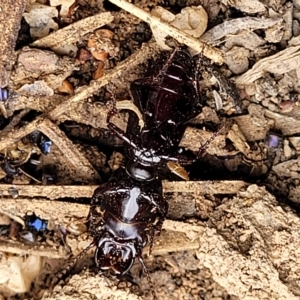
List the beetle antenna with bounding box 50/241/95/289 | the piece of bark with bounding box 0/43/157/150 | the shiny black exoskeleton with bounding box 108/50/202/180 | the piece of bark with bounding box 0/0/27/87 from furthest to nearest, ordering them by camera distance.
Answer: the beetle antenna with bounding box 50/241/95/289
the piece of bark with bounding box 0/43/157/150
the shiny black exoskeleton with bounding box 108/50/202/180
the piece of bark with bounding box 0/0/27/87

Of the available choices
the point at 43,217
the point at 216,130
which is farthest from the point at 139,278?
the point at 216,130

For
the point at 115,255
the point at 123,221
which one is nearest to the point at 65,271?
the point at 115,255

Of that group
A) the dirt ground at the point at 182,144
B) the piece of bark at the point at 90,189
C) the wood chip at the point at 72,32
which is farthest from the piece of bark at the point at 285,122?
the wood chip at the point at 72,32

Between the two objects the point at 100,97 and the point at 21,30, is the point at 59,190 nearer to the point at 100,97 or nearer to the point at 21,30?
the point at 100,97

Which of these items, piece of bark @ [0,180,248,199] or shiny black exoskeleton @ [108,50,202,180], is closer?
shiny black exoskeleton @ [108,50,202,180]

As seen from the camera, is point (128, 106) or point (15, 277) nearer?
point (128, 106)

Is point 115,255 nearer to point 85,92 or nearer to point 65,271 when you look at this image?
point 65,271

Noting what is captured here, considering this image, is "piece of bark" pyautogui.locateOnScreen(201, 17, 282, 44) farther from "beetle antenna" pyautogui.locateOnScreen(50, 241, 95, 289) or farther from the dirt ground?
"beetle antenna" pyautogui.locateOnScreen(50, 241, 95, 289)

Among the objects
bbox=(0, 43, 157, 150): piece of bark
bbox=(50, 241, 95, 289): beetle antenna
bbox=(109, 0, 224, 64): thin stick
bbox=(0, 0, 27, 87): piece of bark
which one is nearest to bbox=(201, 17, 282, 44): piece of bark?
bbox=(109, 0, 224, 64): thin stick
